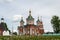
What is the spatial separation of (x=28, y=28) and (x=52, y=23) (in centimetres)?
1234

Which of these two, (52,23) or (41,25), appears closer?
(52,23)

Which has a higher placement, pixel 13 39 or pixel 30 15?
pixel 30 15

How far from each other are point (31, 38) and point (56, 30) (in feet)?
192

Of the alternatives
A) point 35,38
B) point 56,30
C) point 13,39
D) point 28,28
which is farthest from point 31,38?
point 28,28

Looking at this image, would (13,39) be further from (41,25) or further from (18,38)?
(41,25)

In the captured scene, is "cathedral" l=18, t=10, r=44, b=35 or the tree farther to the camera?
"cathedral" l=18, t=10, r=44, b=35

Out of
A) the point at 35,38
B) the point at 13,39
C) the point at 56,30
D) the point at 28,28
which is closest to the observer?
the point at 13,39

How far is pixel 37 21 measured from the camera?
109m

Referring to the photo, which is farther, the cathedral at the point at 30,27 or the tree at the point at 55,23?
the cathedral at the point at 30,27

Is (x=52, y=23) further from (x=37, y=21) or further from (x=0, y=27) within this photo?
(x=0, y=27)

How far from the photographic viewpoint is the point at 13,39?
34062 millimetres

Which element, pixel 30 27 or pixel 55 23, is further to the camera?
pixel 30 27

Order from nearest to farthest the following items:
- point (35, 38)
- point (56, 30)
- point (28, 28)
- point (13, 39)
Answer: point (13, 39)
point (35, 38)
point (56, 30)
point (28, 28)

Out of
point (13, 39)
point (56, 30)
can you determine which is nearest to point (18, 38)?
point (13, 39)
